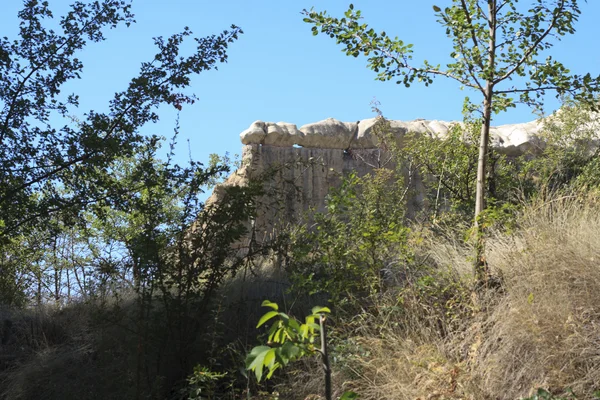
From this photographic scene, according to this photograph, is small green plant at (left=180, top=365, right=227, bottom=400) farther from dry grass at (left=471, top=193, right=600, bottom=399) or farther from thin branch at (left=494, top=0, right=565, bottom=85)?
thin branch at (left=494, top=0, right=565, bottom=85)

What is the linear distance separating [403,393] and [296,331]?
2.34 m

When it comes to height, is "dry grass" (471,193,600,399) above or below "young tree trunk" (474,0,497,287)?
below

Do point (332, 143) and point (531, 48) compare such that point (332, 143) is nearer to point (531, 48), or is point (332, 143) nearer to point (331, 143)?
point (331, 143)

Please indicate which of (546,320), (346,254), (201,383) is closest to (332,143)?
(346,254)

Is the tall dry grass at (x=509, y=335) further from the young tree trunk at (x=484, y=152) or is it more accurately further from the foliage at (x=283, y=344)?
the foliage at (x=283, y=344)

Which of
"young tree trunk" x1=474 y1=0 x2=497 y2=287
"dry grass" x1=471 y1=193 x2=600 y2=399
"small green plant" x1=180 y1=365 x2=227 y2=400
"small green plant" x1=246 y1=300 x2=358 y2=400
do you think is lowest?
"small green plant" x1=180 y1=365 x2=227 y2=400

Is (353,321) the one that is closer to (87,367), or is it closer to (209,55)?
(87,367)

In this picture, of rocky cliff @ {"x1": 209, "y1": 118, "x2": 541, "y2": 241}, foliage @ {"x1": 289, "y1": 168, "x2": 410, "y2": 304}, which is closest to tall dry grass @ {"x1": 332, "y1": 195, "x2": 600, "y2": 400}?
foliage @ {"x1": 289, "y1": 168, "x2": 410, "y2": 304}

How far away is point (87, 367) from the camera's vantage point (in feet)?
21.6

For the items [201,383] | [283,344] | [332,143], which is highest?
[332,143]

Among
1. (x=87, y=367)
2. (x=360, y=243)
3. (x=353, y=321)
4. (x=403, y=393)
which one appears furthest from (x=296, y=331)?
(x=87, y=367)

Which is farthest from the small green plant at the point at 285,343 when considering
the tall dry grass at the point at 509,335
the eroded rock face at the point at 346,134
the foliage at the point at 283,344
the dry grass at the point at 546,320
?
the eroded rock face at the point at 346,134

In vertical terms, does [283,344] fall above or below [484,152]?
below

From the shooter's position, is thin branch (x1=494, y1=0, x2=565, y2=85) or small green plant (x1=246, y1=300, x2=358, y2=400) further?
thin branch (x1=494, y1=0, x2=565, y2=85)
